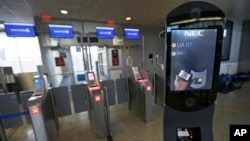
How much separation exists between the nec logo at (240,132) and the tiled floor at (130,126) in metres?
1.30

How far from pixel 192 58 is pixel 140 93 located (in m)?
1.95

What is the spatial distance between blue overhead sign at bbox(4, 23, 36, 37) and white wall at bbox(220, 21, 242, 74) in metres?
7.81

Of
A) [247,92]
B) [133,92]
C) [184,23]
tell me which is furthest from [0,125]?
[247,92]

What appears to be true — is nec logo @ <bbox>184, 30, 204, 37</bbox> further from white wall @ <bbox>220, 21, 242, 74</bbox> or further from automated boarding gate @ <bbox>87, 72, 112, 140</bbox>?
white wall @ <bbox>220, 21, 242, 74</bbox>

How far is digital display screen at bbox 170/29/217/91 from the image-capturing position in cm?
86

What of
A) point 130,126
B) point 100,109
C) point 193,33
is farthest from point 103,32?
point 193,33

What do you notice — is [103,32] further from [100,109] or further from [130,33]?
[100,109]

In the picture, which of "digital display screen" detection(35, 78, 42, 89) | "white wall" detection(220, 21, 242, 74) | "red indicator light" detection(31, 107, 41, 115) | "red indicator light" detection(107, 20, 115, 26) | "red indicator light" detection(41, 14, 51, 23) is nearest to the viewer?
"red indicator light" detection(31, 107, 41, 115)

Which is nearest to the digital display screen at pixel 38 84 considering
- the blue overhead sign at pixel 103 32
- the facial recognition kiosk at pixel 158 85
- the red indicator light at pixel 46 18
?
the blue overhead sign at pixel 103 32

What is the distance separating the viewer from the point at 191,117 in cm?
99

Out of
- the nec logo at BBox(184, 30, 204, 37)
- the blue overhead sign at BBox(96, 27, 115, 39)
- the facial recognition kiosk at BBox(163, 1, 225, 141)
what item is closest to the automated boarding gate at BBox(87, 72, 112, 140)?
the facial recognition kiosk at BBox(163, 1, 225, 141)

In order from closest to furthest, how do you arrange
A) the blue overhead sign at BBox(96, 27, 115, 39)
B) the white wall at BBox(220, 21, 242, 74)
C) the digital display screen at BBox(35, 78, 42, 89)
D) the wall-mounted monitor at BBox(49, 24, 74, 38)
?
1. the digital display screen at BBox(35, 78, 42, 89)
2. the wall-mounted monitor at BBox(49, 24, 74, 38)
3. the blue overhead sign at BBox(96, 27, 115, 39)
4. the white wall at BBox(220, 21, 242, 74)

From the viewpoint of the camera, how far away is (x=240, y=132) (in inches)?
37.3

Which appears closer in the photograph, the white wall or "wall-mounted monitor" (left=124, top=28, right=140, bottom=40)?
"wall-mounted monitor" (left=124, top=28, right=140, bottom=40)
